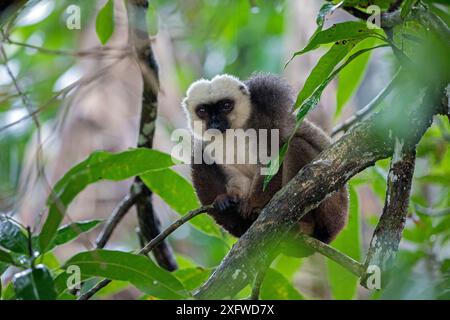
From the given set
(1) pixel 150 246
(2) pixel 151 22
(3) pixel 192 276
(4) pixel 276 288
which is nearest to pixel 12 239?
(1) pixel 150 246

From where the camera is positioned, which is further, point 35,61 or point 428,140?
point 35,61

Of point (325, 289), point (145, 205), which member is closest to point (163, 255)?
point (145, 205)

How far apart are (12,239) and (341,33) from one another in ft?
5.44

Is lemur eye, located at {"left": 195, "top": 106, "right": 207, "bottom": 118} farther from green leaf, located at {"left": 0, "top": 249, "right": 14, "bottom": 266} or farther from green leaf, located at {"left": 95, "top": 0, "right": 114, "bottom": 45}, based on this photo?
green leaf, located at {"left": 0, "top": 249, "right": 14, "bottom": 266}

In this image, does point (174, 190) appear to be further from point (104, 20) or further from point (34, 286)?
point (34, 286)

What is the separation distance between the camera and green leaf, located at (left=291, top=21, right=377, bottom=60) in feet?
9.36

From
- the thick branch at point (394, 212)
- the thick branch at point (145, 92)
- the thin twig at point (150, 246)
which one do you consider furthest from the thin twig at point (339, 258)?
the thick branch at point (145, 92)

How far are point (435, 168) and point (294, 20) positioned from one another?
325cm

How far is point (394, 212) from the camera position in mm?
3043

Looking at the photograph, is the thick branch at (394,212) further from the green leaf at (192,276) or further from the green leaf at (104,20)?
the green leaf at (104,20)

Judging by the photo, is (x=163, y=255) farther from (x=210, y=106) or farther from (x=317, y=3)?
(x=317, y=3)

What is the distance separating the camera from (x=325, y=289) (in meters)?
6.85

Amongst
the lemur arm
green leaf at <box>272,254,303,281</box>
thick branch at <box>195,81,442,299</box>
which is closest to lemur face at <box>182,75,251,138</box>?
the lemur arm

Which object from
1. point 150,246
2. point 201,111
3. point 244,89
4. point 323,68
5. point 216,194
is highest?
point 323,68
